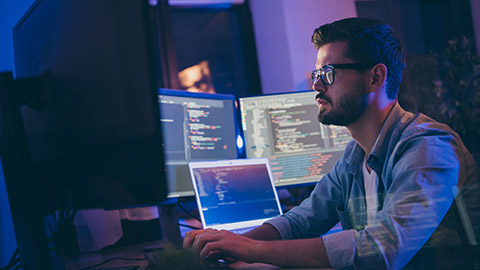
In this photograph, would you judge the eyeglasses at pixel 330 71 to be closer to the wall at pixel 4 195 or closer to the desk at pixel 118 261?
the desk at pixel 118 261

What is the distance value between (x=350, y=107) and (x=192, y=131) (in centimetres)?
62

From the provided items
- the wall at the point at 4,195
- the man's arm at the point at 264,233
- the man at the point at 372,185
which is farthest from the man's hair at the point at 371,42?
the wall at the point at 4,195

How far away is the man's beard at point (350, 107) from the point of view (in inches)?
45.8

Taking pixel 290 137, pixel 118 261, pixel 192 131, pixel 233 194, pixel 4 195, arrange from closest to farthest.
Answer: pixel 118 261
pixel 4 195
pixel 233 194
pixel 192 131
pixel 290 137

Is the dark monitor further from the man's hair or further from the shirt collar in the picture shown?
the man's hair

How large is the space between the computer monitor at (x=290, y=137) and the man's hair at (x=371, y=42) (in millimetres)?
549

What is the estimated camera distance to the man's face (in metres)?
1.16

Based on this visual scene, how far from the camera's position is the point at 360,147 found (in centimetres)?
121

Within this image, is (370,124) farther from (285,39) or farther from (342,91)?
(285,39)

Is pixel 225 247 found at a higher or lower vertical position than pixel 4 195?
lower

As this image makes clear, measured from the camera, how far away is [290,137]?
1727mm

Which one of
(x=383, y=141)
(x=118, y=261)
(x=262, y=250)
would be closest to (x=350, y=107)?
(x=383, y=141)

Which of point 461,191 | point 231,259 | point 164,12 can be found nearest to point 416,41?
point 164,12

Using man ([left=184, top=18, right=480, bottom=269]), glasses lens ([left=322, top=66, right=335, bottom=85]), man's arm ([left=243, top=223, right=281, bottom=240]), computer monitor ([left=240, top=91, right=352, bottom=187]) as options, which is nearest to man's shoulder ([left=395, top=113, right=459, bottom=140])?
man ([left=184, top=18, right=480, bottom=269])
